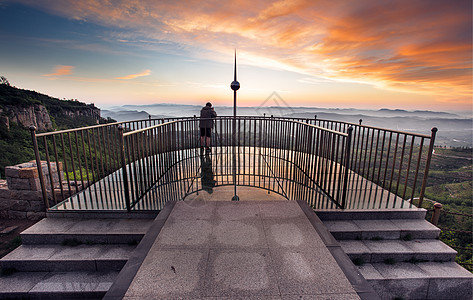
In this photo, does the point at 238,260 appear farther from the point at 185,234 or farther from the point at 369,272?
the point at 369,272

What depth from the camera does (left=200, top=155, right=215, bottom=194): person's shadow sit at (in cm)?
409

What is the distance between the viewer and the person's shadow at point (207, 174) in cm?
409

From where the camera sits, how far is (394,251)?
113 inches

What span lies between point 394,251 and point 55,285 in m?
4.54

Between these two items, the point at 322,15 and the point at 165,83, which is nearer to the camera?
the point at 322,15

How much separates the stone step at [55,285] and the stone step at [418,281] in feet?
11.3

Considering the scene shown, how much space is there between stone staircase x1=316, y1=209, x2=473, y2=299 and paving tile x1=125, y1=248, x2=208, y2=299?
2.13 meters

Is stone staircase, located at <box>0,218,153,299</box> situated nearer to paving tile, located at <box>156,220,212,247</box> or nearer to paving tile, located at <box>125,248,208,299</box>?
paving tile, located at <box>156,220,212,247</box>

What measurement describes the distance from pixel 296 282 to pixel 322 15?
7962 mm

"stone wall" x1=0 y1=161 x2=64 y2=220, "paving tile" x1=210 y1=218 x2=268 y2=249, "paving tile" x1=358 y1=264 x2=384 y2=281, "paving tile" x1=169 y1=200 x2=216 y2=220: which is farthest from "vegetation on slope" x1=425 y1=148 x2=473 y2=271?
"stone wall" x1=0 y1=161 x2=64 y2=220

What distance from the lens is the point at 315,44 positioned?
9.80 m

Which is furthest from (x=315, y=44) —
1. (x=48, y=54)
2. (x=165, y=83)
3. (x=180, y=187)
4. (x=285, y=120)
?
(x=48, y=54)

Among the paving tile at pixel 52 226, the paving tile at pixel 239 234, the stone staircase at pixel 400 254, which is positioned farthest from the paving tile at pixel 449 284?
the paving tile at pixel 52 226

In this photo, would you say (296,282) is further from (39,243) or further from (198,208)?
(39,243)
